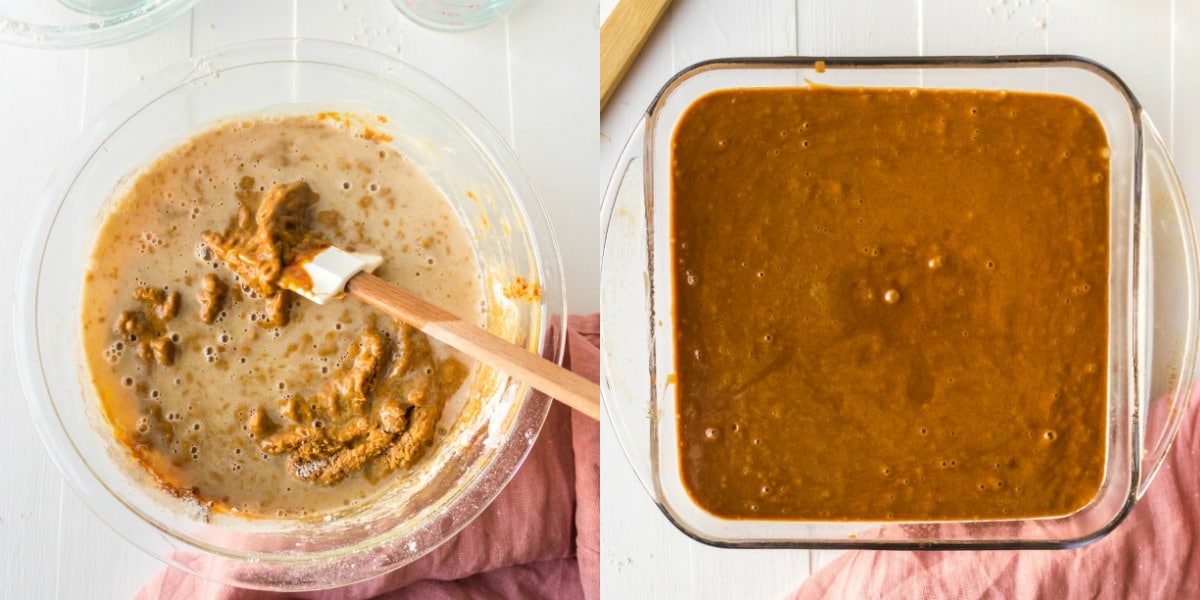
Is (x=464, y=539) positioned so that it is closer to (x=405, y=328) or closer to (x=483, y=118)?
(x=405, y=328)

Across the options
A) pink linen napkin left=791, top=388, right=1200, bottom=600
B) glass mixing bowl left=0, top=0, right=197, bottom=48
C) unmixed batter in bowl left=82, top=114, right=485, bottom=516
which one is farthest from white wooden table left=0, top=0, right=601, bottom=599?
pink linen napkin left=791, top=388, right=1200, bottom=600

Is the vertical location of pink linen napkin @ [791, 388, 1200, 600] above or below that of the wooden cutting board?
below

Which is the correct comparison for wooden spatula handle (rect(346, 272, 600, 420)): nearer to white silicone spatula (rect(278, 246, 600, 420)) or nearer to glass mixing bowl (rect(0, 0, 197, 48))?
white silicone spatula (rect(278, 246, 600, 420))

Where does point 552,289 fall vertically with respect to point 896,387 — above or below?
above

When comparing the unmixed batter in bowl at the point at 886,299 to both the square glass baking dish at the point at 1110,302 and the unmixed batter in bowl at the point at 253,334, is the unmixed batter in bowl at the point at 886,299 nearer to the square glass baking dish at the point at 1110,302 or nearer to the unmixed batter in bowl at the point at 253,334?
the square glass baking dish at the point at 1110,302

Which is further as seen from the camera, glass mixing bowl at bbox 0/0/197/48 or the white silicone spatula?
glass mixing bowl at bbox 0/0/197/48

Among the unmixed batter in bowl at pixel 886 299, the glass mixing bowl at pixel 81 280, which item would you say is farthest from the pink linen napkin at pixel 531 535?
the unmixed batter in bowl at pixel 886 299

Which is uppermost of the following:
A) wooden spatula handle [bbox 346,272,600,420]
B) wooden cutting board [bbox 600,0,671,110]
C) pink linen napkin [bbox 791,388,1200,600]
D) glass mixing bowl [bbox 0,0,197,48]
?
glass mixing bowl [bbox 0,0,197,48]

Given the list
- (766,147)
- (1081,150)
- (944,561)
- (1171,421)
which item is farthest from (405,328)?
(1171,421)
